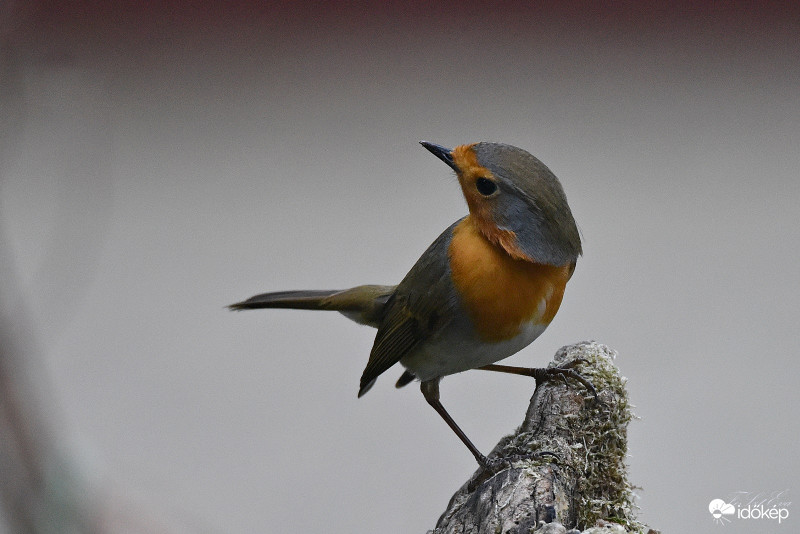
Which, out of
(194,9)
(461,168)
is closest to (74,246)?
(461,168)

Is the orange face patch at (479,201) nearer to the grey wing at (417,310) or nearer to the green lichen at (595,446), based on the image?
the grey wing at (417,310)

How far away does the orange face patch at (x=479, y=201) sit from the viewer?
186 centimetres

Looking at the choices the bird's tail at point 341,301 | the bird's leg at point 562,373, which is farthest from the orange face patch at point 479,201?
the bird's tail at point 341,301

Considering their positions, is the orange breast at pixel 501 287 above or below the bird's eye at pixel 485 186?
below

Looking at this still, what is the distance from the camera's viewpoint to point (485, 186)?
187 centimetres

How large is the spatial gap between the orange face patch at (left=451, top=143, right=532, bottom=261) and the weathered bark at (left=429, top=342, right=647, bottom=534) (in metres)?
0.38

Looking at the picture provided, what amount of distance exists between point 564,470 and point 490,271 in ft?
1.50

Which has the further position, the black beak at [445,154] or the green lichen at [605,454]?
the black beak at [445,154]

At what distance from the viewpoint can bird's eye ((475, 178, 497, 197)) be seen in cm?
186

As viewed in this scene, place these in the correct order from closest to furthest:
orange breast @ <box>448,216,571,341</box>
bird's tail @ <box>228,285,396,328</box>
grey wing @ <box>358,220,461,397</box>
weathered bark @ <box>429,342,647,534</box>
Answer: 1. weathered bark @ <box>429,342,647,534</box>
2. orange breast @ <box>448,216,571,341</box>
3. grey wing @ <box>358,220,461,397</box>
4. bird's tail @ <box>228,285,396,328</box>

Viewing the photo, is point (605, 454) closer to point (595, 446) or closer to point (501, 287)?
point (595, 446)

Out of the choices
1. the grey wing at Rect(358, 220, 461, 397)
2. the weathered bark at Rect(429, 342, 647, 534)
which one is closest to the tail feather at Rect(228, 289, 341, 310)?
the grey wing at Rect(358, 220, 461, 397)

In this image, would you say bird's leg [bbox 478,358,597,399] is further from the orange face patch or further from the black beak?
the black beak

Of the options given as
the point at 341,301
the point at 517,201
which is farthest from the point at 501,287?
the point at 341,301
